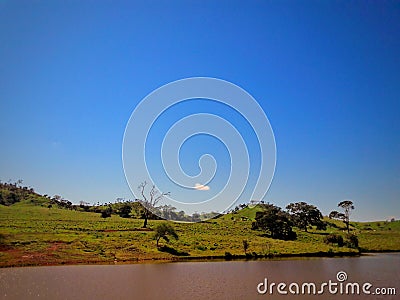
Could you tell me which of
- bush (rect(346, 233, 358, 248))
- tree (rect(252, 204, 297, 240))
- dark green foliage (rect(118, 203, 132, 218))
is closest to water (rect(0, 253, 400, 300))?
bush (rect(346, 233, 358, 248))

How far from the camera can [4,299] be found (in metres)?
19.3

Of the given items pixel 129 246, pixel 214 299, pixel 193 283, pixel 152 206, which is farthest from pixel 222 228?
pixel 214 299

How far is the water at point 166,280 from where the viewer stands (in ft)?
63.1

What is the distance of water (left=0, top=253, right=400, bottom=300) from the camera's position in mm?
19234

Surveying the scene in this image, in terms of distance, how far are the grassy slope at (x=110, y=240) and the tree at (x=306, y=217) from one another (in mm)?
6855

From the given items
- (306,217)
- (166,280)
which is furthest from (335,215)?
(166,280)

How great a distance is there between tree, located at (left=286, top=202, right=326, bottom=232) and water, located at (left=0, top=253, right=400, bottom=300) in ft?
96.2

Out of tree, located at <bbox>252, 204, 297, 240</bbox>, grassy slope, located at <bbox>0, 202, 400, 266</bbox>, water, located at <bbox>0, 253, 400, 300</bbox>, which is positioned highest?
tree, located at <bbox>252, 204, 297, 240</bbox>

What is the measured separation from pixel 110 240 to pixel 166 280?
685 inches

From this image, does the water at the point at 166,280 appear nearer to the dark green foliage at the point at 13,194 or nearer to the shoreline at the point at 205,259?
the shoreline at the point at 205,259

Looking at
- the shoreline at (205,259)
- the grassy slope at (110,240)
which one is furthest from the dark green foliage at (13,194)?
the shoreline at (205,259)

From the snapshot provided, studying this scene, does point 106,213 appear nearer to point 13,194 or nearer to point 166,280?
point 13,194

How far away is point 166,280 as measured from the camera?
2359 cm

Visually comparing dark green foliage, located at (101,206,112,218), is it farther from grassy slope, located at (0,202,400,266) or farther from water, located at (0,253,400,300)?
water, located at (0,253,400,300)
